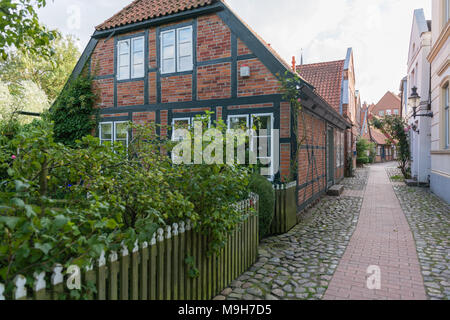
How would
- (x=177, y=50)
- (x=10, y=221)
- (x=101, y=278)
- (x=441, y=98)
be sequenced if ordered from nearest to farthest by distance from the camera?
(x=10, y=221), (x=101, y=278), (x=177, y=50), (x=441, y=98)

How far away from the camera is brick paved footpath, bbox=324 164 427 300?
3605mm

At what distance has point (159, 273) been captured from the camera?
2.62 meters

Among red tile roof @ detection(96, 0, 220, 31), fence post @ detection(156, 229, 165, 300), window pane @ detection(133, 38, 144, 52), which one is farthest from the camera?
window pane @ detection(133, 38, 144, 52)

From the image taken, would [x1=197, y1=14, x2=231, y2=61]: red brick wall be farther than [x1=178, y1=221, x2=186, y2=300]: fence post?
Yes

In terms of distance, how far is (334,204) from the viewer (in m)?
9.28

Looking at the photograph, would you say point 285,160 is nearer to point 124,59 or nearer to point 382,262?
point 382,262

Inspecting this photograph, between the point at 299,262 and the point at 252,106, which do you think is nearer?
the point at 299,262

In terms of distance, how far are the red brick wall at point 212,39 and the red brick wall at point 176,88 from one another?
0.73 metres

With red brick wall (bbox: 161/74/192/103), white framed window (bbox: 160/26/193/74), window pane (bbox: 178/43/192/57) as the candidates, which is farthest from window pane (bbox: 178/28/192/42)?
red brick wall (bbox: 161/74/192/103)

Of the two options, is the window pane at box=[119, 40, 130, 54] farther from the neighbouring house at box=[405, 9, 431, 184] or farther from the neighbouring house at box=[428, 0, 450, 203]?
the neighbouring house at box=[405, 9, 431, 184]

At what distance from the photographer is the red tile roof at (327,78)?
572 inches

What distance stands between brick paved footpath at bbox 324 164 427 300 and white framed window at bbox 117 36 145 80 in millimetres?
7431

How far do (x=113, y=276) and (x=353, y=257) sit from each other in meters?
3.95

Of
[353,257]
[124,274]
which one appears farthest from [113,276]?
[353,257]
